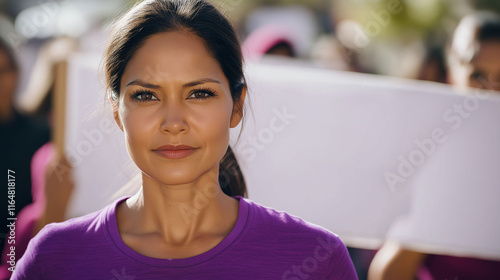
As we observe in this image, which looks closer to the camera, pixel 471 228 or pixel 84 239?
pixel 84 239

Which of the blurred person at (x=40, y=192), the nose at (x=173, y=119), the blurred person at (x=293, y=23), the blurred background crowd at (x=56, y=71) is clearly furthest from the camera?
the blurred person at (x=293, y=23)

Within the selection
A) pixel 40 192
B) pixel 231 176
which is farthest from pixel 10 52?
pixel 231 176

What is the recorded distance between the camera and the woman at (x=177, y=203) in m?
1.48

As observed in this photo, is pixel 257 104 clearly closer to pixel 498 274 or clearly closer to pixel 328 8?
pixel 498 274

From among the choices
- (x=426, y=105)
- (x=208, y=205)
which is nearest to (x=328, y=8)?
(x=426, y=105)

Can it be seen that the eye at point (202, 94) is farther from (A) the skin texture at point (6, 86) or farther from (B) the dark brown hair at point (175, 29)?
(A) the skin texture at point (6, 86)

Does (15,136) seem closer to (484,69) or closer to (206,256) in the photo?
(206,256)

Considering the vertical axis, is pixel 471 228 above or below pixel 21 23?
below

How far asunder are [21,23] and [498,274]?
3.68 meters

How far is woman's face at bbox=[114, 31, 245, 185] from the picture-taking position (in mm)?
1481

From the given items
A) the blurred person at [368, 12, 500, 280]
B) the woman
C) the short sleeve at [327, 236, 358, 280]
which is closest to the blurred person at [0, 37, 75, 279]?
the woman

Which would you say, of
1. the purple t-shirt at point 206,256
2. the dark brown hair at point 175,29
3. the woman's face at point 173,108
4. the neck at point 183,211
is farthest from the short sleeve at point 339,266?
the dark brown hair at point 175,29

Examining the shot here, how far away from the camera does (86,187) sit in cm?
250

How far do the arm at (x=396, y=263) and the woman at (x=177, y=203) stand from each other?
961 millimetres
